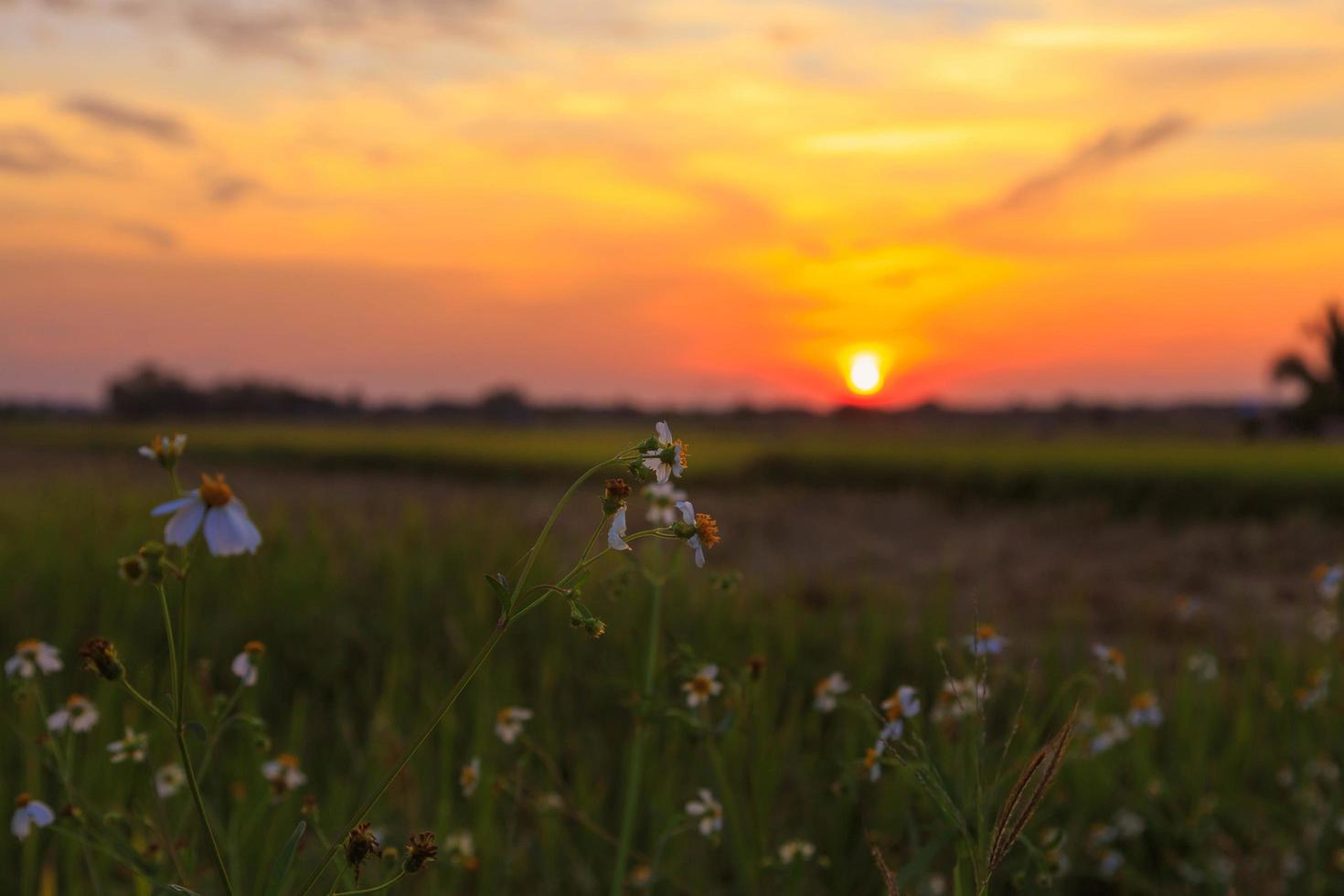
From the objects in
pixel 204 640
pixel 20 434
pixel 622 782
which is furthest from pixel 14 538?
pixel 20 434

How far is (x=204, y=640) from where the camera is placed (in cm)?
496

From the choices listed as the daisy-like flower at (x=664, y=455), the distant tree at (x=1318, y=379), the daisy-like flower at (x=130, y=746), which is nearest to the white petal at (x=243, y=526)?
the daisy-like flower at (x=664, y=455)

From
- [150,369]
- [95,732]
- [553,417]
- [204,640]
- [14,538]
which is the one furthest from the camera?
[150,369]

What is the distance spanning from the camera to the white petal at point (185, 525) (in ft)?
2.94

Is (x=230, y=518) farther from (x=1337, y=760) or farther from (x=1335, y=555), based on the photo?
(x=1335, y=555)

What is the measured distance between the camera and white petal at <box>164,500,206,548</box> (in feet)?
2.94

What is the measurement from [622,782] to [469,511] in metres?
5.96

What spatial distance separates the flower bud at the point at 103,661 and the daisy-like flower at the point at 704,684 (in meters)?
1.20

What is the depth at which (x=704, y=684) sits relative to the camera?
2.09m

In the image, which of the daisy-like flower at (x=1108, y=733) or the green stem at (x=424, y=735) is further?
the daisy-like flower at (x=1108, y=733)

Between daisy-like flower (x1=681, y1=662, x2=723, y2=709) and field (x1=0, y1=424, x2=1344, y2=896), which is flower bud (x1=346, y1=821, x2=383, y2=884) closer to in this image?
field (x1=0, y1=424, x2=1344, y2=896)

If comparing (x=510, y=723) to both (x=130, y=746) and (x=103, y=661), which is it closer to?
(x=130, y=746)

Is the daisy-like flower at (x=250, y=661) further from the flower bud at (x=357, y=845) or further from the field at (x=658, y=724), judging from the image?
the flower bud at (x=357, y=845)

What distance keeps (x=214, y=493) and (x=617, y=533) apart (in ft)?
1.28
